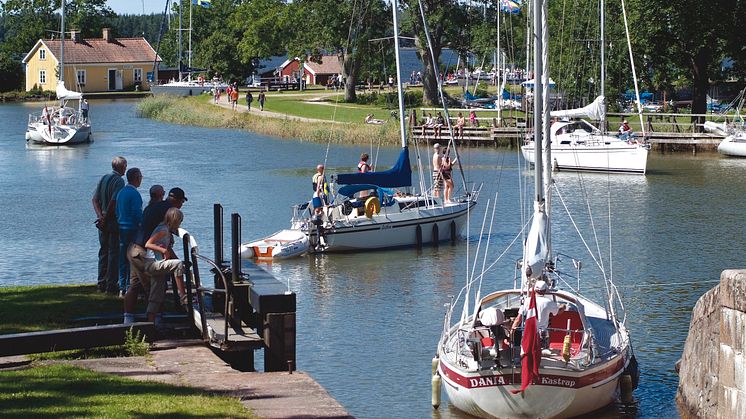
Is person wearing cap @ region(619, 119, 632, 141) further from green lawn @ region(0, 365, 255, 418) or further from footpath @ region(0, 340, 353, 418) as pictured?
green lawn @ region(0, 365, 255, 418)

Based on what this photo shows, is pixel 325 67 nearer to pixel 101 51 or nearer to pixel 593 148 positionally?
pixel 101 51

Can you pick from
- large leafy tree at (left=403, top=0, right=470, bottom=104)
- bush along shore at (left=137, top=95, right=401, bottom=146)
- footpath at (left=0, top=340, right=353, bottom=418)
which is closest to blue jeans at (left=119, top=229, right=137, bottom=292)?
footpath at (left=0, top=340, right=353, bottom=418)

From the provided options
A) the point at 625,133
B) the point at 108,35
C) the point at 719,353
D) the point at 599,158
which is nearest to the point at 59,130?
the point at 625,133

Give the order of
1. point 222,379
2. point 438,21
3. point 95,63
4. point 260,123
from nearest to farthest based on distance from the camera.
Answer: point 222,379
point 260,123
point 438,21
point 95,63

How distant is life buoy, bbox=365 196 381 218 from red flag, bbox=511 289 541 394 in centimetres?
1612

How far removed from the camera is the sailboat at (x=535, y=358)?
16469 mm

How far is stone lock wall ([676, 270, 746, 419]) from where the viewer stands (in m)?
14.6

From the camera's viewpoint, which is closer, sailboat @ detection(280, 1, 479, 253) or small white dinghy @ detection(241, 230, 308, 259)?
small white dinghy @ detection(241, 230, 308, 259)

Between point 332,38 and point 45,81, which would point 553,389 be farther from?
point 45,81

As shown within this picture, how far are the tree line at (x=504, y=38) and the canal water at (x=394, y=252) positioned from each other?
629cm

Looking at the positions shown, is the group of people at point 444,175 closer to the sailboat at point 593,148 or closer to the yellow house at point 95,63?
the sailboat at point 593,148

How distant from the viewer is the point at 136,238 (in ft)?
52.9

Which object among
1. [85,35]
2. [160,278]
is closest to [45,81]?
Result: [85,35]

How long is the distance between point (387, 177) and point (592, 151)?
831 inches
